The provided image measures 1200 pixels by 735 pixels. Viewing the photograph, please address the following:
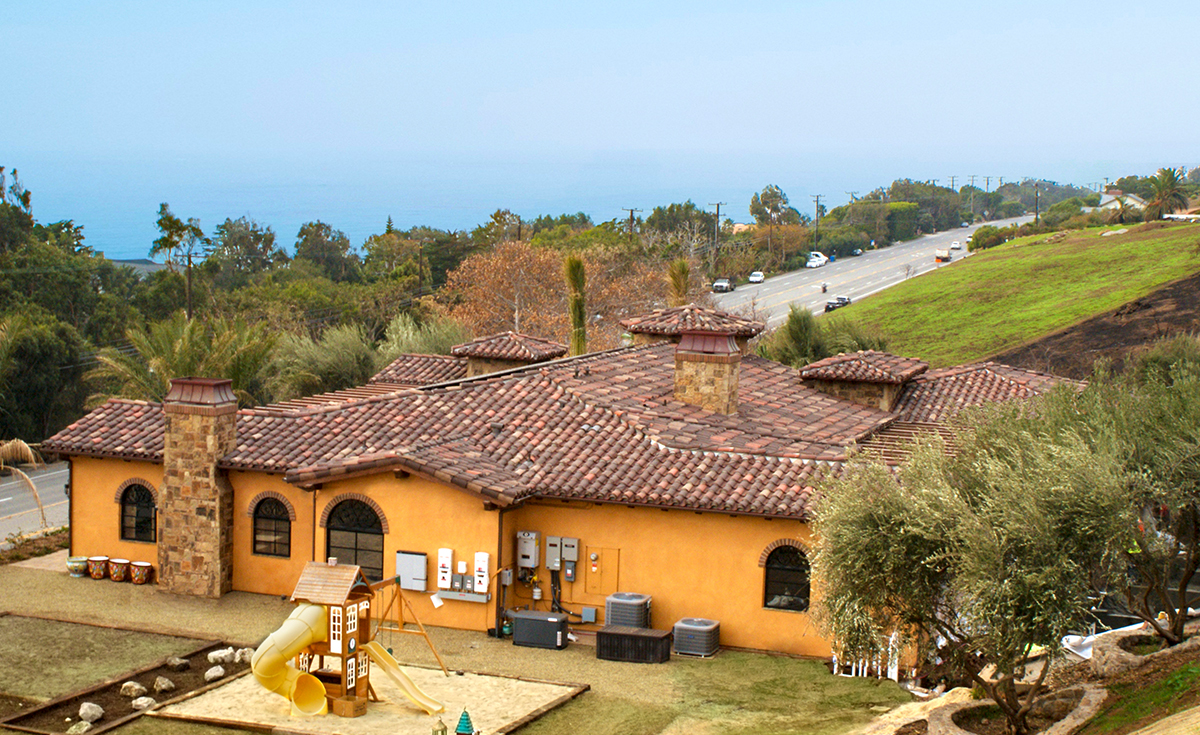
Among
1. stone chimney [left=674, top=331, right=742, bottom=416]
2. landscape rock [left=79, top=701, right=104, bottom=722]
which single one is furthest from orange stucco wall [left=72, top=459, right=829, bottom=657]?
stone chimney [left=674, top=331, right=742, bottom=416]

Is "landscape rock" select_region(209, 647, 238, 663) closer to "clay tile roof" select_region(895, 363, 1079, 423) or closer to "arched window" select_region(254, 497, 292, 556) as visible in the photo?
"arched window" select_region(254, 497, 292, 556)

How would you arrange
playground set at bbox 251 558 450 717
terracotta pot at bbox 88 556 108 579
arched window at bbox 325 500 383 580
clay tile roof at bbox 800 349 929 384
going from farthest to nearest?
clay tile roof at bbox 800 349 929 384, terracotta pot at bbox 88 556 108 579, arched window at bbox 325 500 383 580, playground set at bbox 251 558 450 717

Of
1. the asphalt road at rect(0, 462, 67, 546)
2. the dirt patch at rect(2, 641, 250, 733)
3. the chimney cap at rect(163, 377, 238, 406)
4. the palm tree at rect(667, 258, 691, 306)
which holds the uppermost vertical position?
the palm tree at rect(667, 258, 691, 306)

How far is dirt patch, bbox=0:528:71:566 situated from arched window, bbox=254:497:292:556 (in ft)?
20.1

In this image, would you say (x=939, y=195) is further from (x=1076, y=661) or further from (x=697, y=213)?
(x=1076, y=661)

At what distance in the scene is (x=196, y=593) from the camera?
82.0ft

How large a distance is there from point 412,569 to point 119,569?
7446 millimetres

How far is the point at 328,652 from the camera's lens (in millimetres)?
17844

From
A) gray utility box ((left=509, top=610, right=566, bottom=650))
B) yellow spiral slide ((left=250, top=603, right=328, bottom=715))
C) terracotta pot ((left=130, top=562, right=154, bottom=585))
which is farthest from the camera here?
terracotta pot ((left=130, top=562, right=154, bottom=585))

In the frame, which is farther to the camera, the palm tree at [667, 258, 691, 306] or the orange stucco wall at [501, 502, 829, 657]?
the palm tree at [667, 258, 691, 306]

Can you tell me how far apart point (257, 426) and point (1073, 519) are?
17808 millimetres

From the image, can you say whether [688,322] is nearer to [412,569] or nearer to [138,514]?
[412,569]

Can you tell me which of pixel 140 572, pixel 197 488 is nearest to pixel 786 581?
pixel 197 488

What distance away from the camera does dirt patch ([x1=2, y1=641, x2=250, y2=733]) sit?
17.9 metres
